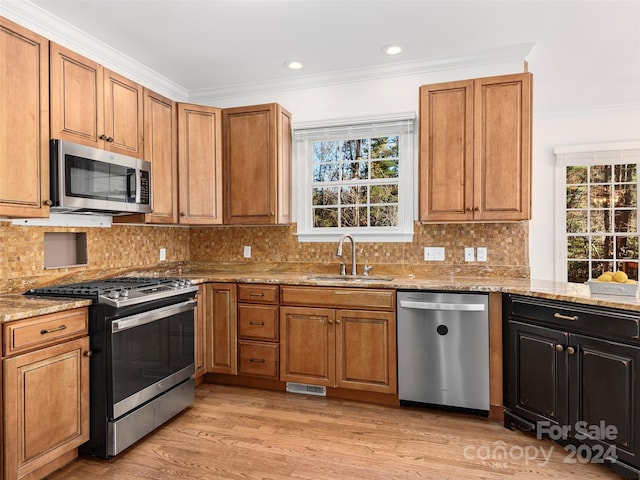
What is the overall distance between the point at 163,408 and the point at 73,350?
2.41ft

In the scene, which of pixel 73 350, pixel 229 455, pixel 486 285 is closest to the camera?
pixel 73 350

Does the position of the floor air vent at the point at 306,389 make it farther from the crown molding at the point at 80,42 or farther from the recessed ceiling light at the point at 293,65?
the crown molding at the point at 80,42

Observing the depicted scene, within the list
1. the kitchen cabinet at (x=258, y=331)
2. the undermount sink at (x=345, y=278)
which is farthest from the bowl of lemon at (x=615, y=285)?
the kitchen cabinet at (x=258, y=331)

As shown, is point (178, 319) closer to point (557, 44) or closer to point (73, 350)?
point (73, 350)

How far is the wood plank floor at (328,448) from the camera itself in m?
2.09

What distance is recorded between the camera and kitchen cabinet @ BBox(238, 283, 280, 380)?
3.15 m

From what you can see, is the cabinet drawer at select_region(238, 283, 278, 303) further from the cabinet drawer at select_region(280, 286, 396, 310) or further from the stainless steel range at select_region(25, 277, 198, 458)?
the stainless steel range at select_region(25, 277, 198, 458)

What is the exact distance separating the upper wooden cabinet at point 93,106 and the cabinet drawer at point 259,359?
1.73 metres

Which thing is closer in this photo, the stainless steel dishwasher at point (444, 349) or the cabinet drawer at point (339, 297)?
the stainless steel dishwasher at point (444, 349)

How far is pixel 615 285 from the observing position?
2.22 meters

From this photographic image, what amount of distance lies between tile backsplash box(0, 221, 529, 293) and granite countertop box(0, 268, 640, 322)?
5.5 inches

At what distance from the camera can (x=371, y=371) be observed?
292 centimetres

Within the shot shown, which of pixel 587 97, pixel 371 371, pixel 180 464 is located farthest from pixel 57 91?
pixel 587 97

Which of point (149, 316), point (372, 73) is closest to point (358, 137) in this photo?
point (372, 73)
